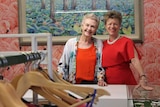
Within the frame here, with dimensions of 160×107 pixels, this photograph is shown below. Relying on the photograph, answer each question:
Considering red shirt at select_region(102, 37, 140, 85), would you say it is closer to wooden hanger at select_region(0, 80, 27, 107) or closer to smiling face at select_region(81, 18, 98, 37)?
smiling face at select_region(81, 18, 98, 37)

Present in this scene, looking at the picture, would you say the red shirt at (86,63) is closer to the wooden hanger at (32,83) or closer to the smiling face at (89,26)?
the smiling face at (89,26)

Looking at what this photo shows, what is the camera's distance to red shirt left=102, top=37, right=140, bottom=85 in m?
2.88

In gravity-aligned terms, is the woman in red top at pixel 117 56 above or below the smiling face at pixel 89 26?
below

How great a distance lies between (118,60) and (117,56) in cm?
4

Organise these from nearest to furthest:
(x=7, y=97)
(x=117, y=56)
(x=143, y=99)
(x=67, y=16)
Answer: (x=7, y=97) → (x=143, y=99) → (x=117, y=56) → (x=67, y=16)

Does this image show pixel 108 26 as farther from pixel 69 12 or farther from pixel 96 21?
pixel 69 12

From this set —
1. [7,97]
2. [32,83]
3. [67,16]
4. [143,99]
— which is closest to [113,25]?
[67,16]

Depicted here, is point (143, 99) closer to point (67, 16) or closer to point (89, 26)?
point (89, 26)

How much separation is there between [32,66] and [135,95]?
38.3 inches

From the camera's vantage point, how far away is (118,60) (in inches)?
114

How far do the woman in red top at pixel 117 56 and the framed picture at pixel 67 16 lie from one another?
49cm

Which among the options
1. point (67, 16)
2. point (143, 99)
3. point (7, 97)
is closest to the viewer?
point (7, 97)

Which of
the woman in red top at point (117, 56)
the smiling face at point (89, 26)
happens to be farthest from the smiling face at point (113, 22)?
the smiling face at point (89, 26)

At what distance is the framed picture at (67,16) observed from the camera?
11.2ft
